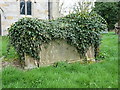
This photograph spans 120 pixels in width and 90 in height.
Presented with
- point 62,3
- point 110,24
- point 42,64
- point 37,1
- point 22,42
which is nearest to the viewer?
point 22,42

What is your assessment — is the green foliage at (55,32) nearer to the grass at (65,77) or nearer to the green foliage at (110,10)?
the grass at (65,77)

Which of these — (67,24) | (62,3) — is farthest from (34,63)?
(62,3)

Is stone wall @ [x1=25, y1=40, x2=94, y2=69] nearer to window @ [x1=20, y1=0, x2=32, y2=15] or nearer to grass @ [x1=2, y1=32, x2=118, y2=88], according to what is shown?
grass @ [x1=2, y1=32, x2=118, y2=88]

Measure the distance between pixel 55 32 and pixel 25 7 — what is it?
675cm

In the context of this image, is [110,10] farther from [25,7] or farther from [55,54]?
[55,54]

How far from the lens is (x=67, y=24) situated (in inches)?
167

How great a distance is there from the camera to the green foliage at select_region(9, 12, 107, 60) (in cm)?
373

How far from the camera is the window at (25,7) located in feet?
33.4

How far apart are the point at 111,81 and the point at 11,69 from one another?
1.78 metres

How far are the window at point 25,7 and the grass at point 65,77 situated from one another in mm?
7053

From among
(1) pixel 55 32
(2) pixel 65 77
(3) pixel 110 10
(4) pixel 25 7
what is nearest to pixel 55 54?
(1) pixel 55 32

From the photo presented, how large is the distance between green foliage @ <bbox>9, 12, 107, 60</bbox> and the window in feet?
20.0

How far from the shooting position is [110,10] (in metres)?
15.4

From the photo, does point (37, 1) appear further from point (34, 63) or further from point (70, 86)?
point (70, 86)
